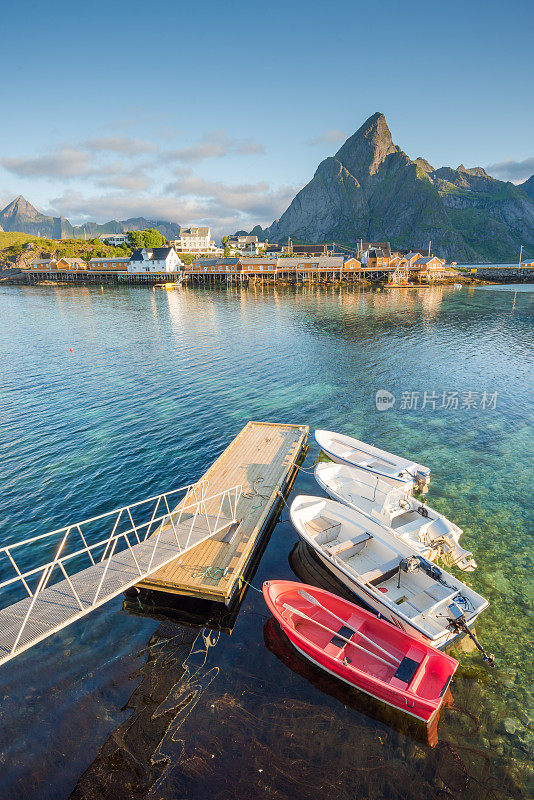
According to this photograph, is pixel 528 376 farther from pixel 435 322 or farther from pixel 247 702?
pixel 247 702

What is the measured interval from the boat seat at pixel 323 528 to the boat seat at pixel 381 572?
2434 millimetres

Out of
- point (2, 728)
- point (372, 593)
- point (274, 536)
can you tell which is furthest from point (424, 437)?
point (2, 728)

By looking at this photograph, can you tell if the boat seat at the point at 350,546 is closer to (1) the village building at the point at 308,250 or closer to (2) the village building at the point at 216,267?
(2) the village building at the point at 216,267

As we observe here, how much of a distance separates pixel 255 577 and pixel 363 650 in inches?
211

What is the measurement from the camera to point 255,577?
15164mm

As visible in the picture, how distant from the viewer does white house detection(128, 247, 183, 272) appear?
14225 cm

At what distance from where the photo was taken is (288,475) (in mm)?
20875

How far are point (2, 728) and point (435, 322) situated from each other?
7176 cm

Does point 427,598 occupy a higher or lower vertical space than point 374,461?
lower

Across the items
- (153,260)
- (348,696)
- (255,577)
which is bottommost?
(348,696)

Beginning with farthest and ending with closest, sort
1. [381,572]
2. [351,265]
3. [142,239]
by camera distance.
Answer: [142,239], [351,265], [381,572]

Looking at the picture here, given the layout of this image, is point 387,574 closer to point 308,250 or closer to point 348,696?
point 348,696

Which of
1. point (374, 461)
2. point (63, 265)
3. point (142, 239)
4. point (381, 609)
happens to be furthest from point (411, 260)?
point (381, 609)

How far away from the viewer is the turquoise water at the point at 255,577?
9109mm
